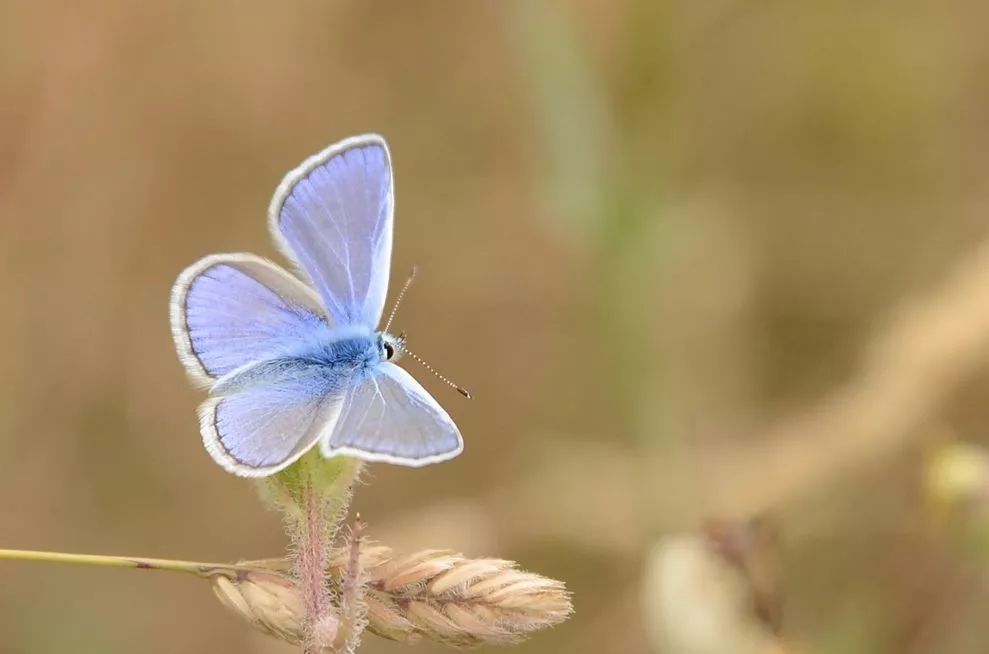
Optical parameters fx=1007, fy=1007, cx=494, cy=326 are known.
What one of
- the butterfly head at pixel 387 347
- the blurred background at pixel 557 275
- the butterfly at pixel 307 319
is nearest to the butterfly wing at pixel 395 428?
Result: the butterfly at pixel 307 319

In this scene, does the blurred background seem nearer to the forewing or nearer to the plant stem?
the forewing

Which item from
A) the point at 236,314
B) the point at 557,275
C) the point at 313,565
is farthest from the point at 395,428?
the point at 557,275

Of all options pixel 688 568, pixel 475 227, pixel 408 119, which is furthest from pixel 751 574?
pixel 408 119

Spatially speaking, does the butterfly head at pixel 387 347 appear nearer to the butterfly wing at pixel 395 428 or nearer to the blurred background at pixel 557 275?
the butterfly wing at pixel 395 428

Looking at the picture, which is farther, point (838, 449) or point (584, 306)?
point (584, 306)

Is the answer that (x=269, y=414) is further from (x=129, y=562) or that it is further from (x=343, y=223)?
(x=343, y=223)

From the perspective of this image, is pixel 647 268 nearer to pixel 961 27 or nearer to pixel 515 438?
pixel 515 438

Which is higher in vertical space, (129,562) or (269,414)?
(269,414)
